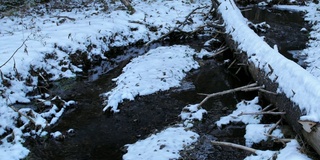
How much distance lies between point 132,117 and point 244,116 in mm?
2503

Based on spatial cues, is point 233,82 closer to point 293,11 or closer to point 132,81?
point 132,81

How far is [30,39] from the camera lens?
9.80 metres

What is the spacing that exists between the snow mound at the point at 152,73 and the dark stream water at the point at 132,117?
0.74 ft

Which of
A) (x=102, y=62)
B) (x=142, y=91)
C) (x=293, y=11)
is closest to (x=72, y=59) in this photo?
(x=102, y=62)

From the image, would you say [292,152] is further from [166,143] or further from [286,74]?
[166,143]

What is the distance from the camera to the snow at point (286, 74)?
16.1ft

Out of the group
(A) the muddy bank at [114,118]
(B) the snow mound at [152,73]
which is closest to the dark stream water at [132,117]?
(A) the muddy bank at [114,118]

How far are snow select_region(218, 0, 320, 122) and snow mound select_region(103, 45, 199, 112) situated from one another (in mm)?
1927

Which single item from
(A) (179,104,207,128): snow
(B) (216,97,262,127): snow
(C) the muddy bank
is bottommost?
(C) the muddy bank

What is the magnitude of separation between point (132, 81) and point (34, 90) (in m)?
2.59

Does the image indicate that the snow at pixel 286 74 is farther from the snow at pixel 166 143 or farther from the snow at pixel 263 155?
the snow at pixel 166 143

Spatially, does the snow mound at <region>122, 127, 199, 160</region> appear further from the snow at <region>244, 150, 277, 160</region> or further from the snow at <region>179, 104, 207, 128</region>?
the snow at <region>244, 150, 277, 160</region>

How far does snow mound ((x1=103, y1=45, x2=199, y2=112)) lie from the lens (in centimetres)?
800

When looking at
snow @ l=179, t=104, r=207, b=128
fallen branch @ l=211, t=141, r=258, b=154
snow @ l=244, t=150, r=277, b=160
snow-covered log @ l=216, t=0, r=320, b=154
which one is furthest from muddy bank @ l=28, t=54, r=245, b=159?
snow @ l=244, t=150, r=277, b=160
